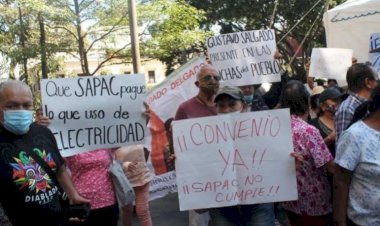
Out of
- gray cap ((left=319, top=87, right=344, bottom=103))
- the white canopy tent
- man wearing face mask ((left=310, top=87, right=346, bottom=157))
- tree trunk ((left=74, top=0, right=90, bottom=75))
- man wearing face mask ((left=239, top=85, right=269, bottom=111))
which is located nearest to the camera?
man wearing face mask ((left=310, top=87, right=346, bottom=157))

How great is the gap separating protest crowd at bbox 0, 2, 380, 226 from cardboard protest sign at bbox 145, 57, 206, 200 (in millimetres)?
40

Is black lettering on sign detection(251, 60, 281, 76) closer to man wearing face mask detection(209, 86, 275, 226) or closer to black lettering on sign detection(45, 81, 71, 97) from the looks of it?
man wearing face mask detection(209, 86, 275, 226)

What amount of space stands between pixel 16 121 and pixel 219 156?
4.30ft

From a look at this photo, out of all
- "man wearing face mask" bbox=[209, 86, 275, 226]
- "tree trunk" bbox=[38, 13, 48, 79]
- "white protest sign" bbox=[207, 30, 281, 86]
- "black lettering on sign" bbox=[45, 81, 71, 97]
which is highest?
"tree trunk" bbox=[38, 13, 48, 79]

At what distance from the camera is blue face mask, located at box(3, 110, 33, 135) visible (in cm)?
287

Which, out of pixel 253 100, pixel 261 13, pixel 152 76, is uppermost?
pixel 261 13

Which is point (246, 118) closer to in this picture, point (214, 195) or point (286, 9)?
point (214, 195)

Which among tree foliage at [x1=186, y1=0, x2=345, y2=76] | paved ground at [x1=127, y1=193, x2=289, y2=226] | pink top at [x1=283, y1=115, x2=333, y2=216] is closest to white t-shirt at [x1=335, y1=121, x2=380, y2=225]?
pink top at [x1=283, y1=115, x2=333, y2=216]

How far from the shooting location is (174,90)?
4906 mm

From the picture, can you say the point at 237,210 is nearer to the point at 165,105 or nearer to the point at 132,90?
the point at 132,90

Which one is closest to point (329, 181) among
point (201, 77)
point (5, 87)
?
point (201, 77)

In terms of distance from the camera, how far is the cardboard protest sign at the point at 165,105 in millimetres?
4855

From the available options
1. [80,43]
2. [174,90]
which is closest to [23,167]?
[174,90]

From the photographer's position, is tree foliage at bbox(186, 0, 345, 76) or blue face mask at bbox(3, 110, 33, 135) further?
tree foliage at bbox(186, 0, 345, 76)
